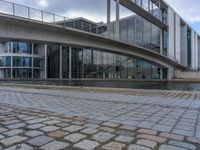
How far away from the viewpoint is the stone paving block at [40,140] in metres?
3.00

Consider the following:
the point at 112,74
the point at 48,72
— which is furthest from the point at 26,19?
the point at 48,72

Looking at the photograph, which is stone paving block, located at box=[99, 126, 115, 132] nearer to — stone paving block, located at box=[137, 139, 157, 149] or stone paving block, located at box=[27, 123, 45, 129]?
stone paving block, located at box=[137, 139, 157, 149]

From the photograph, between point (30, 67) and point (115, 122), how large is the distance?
5520 centimetres

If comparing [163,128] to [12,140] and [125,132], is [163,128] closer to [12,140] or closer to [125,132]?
[125,132]

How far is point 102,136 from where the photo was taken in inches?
131

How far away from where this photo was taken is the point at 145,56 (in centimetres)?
3788

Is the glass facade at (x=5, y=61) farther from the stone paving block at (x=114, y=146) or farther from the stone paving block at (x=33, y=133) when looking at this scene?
the stone paving block at (x=114, y=146)

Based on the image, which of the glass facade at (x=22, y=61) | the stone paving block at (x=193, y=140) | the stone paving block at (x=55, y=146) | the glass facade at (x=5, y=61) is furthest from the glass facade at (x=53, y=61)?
the stone paving block at (x=193, y=140)

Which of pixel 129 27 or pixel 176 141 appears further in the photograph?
pixel 129 27

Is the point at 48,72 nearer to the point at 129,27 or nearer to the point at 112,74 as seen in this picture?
the point at 112,74

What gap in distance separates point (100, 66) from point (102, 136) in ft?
178

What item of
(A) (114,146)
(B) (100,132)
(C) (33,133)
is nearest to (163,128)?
Result: (B) (100,132)

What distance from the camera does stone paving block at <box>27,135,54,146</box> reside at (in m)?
3.00

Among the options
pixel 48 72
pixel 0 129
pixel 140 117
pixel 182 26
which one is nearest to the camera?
pixel 0 129
